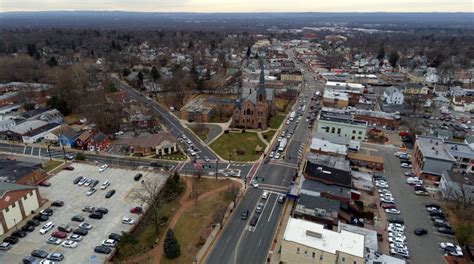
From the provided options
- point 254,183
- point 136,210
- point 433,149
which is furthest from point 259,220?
point 433,149

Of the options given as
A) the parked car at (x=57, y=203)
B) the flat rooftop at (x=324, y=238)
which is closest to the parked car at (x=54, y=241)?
the parked car at (x=57, y=203)

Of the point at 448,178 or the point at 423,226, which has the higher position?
the point at 448,178

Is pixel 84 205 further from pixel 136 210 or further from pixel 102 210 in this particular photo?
pixel 136 210

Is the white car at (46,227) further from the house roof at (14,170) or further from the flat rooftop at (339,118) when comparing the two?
the flat rooftop at (339,118)

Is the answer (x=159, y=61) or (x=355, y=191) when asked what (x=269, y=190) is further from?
(x=159, y=61)

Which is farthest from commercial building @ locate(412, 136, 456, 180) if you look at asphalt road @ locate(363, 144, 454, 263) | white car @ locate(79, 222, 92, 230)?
white car @ locate(79, 222, 92, 230)

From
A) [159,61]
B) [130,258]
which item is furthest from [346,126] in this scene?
[159,61]

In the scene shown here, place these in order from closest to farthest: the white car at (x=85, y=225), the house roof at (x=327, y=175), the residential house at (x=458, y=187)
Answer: the white car at (x=85, y=225), the residential house at (x=458, y=187), the house roof at (x=327, y=175)
